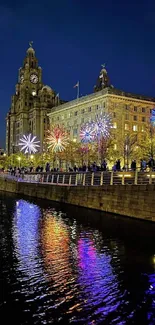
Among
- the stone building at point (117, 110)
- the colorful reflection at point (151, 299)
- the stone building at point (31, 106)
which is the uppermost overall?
the stone building at point (31, 106)

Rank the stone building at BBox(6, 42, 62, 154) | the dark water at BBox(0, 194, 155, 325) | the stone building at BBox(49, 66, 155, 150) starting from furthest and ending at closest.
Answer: the stone building at BBox(6, 42, 62, 154) < the stone building at BBox(49, 66, 155, 150) < the dark water at BBox(0, 194, 155, 325)

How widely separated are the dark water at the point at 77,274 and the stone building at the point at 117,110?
71620mm

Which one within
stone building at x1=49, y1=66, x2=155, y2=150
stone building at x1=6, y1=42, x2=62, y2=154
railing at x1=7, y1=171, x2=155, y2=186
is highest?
stone building at x1=6, y1=42, x2=62, y2=154

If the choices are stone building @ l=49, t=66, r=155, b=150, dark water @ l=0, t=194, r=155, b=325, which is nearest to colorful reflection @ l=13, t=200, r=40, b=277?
dark water @ l=0, t=194, r=155, b=325

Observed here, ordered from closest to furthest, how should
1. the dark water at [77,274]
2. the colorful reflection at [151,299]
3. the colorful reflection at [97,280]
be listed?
the colorful reflection at [151,299]
the dark water at [77,274]
the colorful reflection at [97,280]

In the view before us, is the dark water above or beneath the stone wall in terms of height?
beneath

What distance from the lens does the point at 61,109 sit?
4705 inches

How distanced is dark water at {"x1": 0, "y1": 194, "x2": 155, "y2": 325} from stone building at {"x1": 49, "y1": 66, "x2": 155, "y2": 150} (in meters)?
71.6

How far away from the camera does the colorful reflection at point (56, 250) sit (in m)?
14.8

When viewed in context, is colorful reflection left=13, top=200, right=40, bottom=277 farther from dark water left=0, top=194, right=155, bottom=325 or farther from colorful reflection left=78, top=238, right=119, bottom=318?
colorful reflection left=78, top=238, right=119, bottom=318

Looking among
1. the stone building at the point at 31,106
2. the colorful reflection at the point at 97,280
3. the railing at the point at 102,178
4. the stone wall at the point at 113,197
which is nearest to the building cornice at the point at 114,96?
the railing at the point at 102,178

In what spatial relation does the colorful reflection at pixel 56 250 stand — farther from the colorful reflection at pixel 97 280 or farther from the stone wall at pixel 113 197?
the stone wall at pixel 113 197

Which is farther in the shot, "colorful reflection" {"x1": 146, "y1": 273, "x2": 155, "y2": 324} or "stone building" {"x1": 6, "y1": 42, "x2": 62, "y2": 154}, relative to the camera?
"stone building" {"x1": 6, "y1": 42, "x2": 62, "y2": 154}

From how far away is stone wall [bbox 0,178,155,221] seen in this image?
1146 inches
